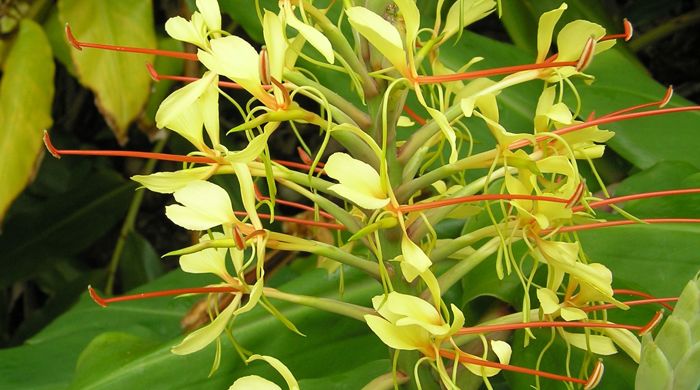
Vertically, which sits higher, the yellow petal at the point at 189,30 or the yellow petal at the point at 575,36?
the yellow petal at the point at 575,36

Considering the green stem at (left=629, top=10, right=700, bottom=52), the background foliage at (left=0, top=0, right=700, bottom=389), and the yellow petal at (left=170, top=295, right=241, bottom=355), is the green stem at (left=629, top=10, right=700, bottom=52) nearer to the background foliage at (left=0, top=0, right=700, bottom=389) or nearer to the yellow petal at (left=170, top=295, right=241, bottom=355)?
the background foliage at (left=0, top=0, right=700, bottom=389)

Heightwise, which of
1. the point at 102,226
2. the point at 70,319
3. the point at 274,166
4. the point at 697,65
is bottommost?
the point at 102,226

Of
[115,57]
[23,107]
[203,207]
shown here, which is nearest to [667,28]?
[115,57]

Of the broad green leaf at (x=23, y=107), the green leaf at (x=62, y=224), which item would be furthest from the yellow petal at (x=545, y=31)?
the green leaf at (x=62, y=224)

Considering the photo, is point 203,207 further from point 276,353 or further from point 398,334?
point 276,353

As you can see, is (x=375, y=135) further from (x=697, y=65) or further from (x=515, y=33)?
(x=697, y=65)

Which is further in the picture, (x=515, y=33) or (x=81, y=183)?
(x=81, y=183)

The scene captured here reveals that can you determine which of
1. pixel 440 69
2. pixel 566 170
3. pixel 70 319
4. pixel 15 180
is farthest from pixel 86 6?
pixel 566 170

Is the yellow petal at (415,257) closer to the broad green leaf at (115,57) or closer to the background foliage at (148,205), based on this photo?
the background foliage at (148,205)
